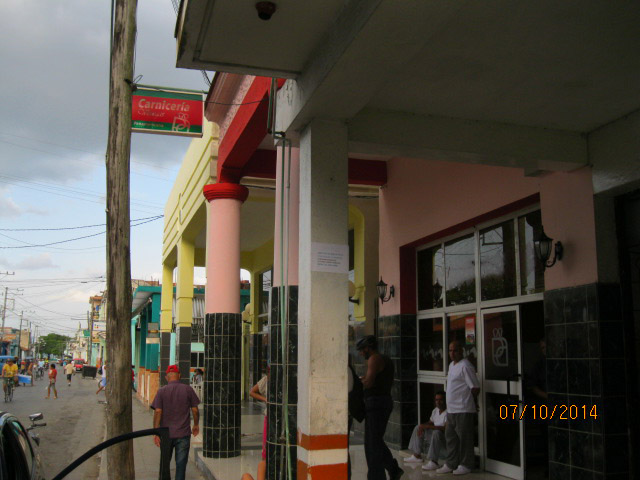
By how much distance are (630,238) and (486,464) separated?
3609mm

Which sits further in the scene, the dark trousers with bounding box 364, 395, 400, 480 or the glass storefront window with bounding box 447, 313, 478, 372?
the glass storefront window with bounding box 447, 313, 478, 372

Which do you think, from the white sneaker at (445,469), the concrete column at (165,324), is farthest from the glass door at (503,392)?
the concrete column at (165,324)

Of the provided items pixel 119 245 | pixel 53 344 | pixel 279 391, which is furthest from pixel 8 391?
pixel 53 344

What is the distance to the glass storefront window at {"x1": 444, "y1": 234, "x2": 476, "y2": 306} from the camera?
9.12 metres

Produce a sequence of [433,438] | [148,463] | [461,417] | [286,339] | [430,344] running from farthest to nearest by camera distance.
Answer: [148,463]
[430,344]
[433,438]
[461,417]
[286,339]

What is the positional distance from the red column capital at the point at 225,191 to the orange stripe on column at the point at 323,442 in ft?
19.1

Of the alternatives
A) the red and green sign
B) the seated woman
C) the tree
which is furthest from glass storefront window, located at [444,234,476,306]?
the tree

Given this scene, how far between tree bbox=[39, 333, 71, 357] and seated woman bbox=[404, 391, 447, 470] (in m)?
168

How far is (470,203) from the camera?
339 inches

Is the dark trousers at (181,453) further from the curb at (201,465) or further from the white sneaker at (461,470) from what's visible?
the white sneaker at (461,470)

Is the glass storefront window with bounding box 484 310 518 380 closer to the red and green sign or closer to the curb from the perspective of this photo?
the curb

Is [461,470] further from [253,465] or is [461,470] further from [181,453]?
[181,453]

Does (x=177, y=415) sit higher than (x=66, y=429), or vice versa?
(x=177, y=415)
